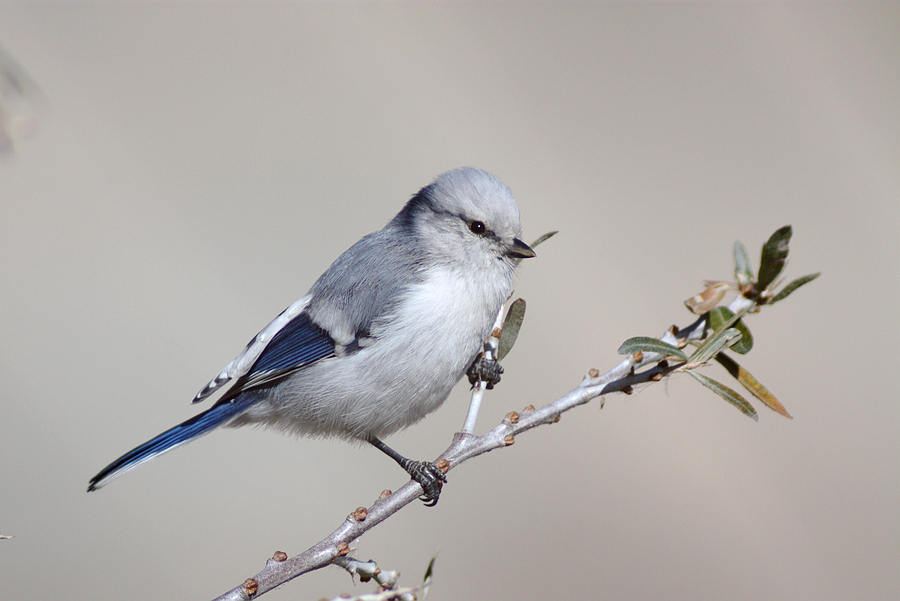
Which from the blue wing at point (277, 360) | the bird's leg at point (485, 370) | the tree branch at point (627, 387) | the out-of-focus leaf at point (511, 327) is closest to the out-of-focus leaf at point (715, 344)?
the tree branch at point (627, 387)

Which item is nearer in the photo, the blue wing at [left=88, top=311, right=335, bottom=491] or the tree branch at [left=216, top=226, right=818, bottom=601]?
the tree branch at [left=216, top=226, right=818, bottom=601]

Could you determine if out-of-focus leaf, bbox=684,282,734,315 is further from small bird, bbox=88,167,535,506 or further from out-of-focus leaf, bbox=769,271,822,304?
small bird, bbox=88,167,535,506

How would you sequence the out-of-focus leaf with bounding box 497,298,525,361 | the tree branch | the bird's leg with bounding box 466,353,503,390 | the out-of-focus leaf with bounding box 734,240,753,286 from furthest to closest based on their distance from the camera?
the bird's leg with bounding box 466,353,503,390
the out-of-focus leaf with bounding box 497,298,525,361
the out-of-focus leaf with bounding box 734,240,753,286
the tree branch

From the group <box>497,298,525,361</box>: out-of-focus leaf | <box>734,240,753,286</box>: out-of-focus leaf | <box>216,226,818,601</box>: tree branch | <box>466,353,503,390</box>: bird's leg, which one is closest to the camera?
<box>216,226,818,601</box>: tree branch

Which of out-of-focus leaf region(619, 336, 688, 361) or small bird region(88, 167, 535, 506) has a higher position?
small bird region(88, 167, 535, 506)

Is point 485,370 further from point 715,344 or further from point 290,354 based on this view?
point 715,344

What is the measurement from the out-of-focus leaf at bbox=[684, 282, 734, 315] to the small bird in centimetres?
31

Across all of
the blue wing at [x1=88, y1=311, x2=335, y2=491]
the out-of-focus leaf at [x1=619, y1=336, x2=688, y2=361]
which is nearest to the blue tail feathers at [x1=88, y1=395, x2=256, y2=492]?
the blue wing at [x1=88, y1=311, x2=335, y2=491]

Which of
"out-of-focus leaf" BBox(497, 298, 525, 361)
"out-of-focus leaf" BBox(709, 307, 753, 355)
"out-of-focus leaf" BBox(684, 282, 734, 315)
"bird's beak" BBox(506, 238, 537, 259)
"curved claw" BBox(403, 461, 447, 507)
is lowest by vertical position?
"curved claw" BBox(403, 461, 447, 507)

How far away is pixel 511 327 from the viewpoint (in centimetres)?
77

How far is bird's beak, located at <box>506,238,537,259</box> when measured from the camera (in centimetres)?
91

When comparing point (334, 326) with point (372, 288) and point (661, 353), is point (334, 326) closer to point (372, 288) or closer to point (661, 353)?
point (372, 288)

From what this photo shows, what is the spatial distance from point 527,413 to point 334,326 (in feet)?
1.26

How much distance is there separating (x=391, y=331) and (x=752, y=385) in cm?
49
